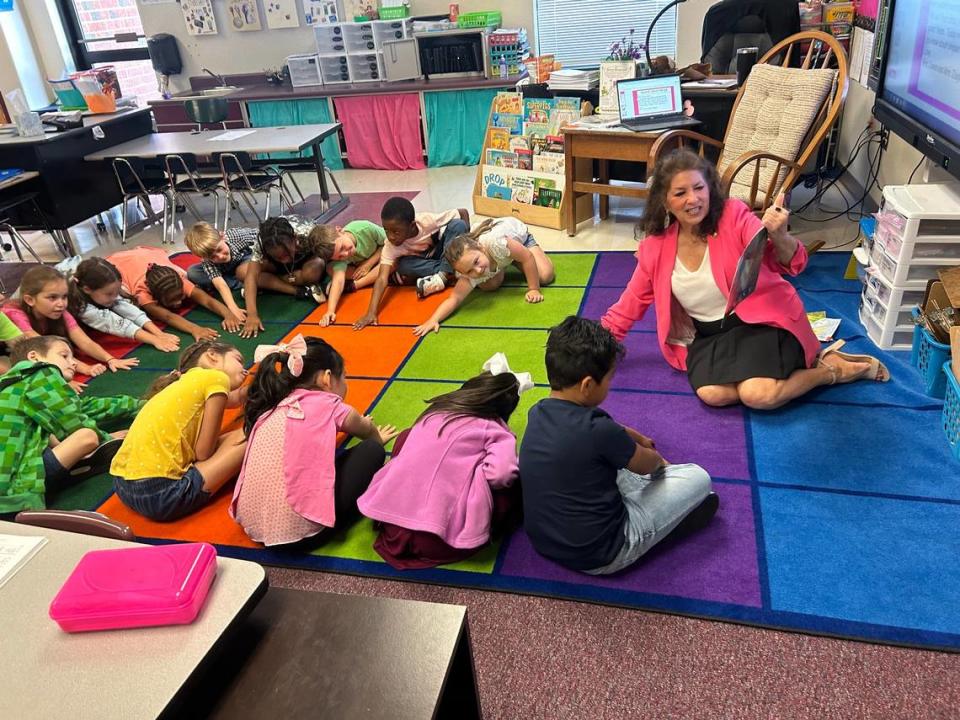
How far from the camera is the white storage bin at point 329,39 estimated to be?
6406 mm

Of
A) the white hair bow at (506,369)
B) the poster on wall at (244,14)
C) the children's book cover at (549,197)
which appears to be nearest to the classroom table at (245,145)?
the children's book cover at (549,197)

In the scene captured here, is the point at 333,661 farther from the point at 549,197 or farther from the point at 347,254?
the point at 549,197

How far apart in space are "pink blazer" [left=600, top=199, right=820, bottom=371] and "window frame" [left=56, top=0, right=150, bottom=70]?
6.99 metres

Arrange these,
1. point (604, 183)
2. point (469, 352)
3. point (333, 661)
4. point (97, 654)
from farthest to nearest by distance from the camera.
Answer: point (604, 183) < point (469, 352) < point (333, 661) < point (97, 654)

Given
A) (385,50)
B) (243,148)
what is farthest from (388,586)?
(385,50)

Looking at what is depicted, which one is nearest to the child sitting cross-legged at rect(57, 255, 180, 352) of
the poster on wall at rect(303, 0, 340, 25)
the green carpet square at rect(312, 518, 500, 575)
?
the green carpet square at rect(312, 518, 500, 575)

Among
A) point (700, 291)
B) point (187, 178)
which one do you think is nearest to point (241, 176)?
point (187, 178)

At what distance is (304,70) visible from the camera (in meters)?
6.60

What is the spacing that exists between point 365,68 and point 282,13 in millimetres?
1092

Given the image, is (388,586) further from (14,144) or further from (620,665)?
(14,144)

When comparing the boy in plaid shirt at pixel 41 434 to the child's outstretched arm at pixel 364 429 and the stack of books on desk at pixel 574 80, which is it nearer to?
the child's outstretched arm at pixel 364 429

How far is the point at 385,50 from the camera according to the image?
6.20 metres

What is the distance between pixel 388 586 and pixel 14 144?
4553 mm

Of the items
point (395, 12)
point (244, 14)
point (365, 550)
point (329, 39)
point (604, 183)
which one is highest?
point (244, 14)
